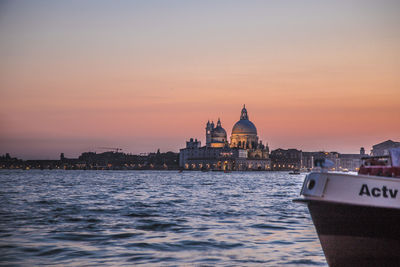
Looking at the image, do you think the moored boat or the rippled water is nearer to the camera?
the moored boat

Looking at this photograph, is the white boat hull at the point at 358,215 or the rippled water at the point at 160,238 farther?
the rippled water at the point at 160,238

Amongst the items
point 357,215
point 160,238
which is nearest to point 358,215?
point 357,215

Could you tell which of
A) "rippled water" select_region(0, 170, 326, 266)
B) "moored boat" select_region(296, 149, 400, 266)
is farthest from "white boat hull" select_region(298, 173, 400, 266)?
"rippled water" select_region(0, 170, 326, 266)

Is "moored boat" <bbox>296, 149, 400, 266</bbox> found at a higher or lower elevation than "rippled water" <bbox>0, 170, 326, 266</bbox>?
higher

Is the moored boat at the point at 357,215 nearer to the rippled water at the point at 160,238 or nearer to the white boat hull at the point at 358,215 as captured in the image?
the white boat hull at the point at 358,215

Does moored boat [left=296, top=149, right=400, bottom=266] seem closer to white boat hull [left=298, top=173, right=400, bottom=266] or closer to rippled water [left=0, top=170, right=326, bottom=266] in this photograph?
white boat hull [left=298, top=173, right=400, bottom=266]

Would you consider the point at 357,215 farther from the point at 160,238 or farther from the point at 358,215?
the point at 160,238

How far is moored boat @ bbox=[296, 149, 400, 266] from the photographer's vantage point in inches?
420

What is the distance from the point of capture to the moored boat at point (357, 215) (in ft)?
35.0

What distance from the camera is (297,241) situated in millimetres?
17156

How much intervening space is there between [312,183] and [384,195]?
1311 millimetres

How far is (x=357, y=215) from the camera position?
1077 centimetres

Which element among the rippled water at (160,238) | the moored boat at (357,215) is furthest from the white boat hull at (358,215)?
the rippled water at (160,238)

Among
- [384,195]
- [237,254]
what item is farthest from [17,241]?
[384,195]
